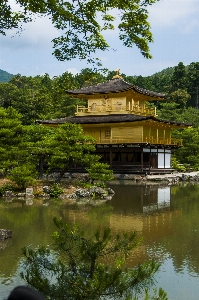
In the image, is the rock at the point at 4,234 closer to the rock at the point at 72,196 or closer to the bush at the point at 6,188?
the rock at the point at 72,196

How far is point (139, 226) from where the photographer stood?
12.9 meters

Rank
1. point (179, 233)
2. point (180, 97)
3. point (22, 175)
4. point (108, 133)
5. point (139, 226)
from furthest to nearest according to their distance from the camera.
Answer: point (180, 97) → point (108, 133) → point (22, 175) → point (139, 226) → point (179, 233)

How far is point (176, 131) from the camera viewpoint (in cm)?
4047

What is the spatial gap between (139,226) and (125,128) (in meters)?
21.6

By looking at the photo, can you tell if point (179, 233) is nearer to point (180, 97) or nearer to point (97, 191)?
point (97, 191)

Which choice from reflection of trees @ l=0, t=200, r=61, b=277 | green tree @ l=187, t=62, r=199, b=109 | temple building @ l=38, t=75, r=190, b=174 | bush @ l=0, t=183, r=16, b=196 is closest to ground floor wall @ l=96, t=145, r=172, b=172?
temple building @ l=38, t=75, r=190, b=174

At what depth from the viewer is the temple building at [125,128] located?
32844 mm

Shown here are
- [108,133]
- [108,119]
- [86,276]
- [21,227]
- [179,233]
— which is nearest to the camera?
[86,276]

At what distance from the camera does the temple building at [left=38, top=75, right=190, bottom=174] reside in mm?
32844

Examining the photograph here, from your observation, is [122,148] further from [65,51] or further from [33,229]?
[65,51]

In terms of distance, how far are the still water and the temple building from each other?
10709 mm

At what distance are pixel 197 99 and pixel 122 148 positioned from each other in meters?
45.5

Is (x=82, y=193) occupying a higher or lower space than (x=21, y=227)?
lower

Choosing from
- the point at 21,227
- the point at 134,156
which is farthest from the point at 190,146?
the point at 21,227
